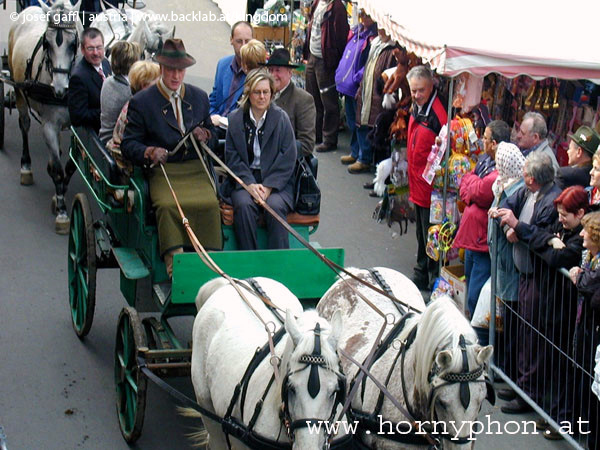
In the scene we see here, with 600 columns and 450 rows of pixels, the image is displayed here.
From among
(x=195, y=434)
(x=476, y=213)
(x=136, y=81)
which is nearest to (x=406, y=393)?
(x=195, y=434)

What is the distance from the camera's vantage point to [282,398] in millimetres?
4273

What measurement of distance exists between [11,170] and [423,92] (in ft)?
18.8

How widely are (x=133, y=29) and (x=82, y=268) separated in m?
4.51

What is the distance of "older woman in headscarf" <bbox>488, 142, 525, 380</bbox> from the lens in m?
7.22

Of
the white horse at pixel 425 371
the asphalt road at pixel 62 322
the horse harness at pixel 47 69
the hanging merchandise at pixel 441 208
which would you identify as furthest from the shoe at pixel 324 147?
the white horse at pixel 425 371

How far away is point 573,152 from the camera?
711cm

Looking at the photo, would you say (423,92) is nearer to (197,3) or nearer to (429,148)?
(429,148)

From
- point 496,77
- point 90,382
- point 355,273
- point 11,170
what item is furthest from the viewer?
point 11,170

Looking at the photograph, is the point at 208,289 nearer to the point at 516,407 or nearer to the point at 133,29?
the point at 516,407

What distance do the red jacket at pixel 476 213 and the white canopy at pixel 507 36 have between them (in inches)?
36.3

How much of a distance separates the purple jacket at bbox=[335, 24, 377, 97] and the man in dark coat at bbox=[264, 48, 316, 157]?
14.4 feet

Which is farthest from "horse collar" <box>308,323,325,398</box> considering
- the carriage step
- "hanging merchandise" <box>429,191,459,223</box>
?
"hanging merchandise" <box>429,191,459,223</box>

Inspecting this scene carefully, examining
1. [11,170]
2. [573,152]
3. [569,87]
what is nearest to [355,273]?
[573,152]

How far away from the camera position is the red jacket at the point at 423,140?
359 inches
